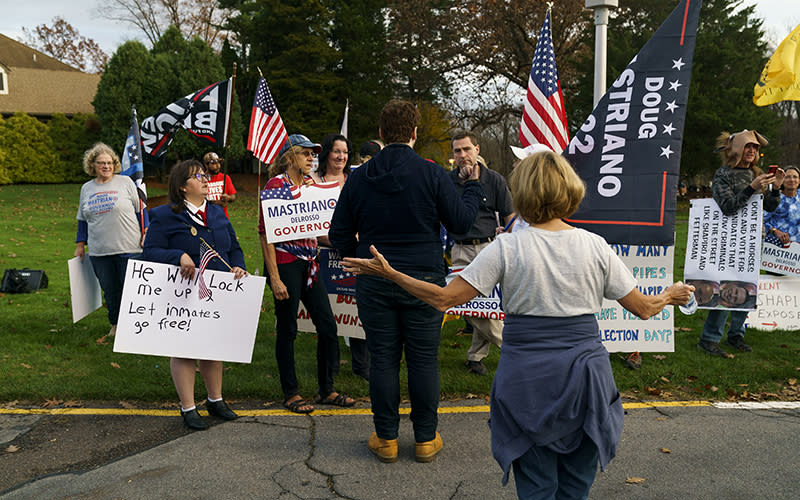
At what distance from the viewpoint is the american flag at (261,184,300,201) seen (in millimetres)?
5203

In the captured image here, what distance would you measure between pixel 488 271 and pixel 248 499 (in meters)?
2.06

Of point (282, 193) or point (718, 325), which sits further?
point (718, 325)

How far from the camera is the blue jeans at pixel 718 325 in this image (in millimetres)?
6691

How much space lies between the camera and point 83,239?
7.20 m

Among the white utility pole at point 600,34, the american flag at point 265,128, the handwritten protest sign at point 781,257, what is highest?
the white utility pole at point 600,34

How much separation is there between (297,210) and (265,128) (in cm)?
173

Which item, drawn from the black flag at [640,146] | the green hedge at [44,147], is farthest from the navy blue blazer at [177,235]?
the green hedge at [44,147]

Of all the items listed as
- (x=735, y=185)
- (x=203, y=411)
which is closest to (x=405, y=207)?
(x=203, y=411)

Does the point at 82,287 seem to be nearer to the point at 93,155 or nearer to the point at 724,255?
the point at 93,155

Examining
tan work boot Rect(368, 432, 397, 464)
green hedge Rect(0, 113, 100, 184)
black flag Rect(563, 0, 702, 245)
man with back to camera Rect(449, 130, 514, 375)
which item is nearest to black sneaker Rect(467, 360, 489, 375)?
man with back to camera Rect(449, 130, 514, 375)

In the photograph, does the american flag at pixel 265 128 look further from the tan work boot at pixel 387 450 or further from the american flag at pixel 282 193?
the tan work boot at pixel 387 450

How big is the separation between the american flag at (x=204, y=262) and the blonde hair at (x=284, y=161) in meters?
0.99

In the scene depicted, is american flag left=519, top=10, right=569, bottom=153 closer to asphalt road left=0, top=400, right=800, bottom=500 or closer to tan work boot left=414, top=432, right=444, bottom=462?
asphalt road left=0, top=400, right=800, bottom=500

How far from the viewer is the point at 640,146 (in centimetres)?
488
